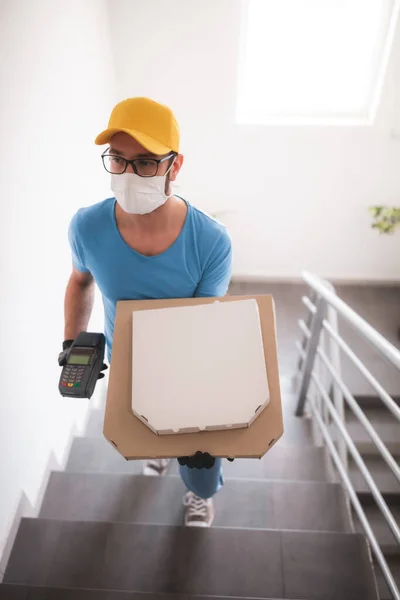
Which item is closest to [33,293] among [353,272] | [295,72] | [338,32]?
[295,72]

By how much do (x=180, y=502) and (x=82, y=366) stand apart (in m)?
0.79

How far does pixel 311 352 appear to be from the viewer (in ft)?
5.83

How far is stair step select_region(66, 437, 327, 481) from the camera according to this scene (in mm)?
1777

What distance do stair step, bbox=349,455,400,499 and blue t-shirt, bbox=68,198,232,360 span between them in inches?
68.3

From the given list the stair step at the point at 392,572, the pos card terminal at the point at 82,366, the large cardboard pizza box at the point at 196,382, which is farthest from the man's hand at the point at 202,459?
the stair step at the point at 392,572

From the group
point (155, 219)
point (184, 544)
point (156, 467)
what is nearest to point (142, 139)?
point (155, 219)

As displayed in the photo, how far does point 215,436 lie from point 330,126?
258 cm

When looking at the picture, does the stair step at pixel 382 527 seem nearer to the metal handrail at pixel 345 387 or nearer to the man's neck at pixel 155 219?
the metal handrail at pixel 345 387

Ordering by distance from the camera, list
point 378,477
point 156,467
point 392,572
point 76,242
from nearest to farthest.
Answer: point 76,242 < point 156,467 < point 392,572 < point 378,477

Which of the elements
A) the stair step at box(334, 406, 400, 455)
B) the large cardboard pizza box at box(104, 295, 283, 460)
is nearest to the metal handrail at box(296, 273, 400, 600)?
the stair step at box(334, 406, 400, 455)

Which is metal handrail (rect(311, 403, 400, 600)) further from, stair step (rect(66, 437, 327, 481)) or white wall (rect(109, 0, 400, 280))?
white wall (rect(109, 0, 400, 280))

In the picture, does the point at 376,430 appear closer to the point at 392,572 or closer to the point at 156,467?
the point at 392,572

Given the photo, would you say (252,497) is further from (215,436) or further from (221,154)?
(221,154)

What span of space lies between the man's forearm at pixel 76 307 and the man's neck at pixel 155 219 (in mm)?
287
